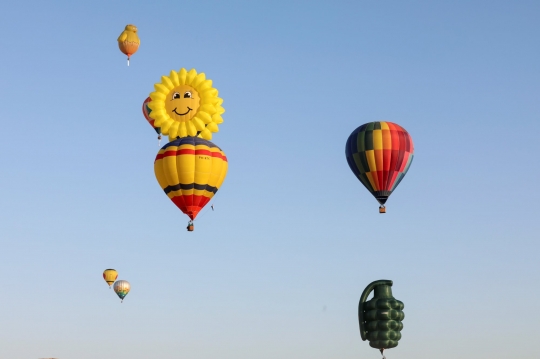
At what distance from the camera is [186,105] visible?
208 ft

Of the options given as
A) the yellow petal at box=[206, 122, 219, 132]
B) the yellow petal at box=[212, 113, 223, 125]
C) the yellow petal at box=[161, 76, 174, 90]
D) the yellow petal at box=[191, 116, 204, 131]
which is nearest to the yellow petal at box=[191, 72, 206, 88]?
the yellow petal at box=[161, 76, 174, 90]

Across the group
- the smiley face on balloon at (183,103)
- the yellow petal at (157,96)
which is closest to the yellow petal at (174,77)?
the smiley face on balloon at (183,103)

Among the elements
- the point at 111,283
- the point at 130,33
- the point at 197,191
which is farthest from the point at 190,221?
the point at 111,283

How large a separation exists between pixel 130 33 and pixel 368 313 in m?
39.1

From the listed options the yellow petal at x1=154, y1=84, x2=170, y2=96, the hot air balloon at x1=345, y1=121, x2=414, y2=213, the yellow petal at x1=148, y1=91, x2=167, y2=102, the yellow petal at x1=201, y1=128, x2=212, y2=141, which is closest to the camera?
the yellow petal at x1=201, y1=128, x2=212, y2=141

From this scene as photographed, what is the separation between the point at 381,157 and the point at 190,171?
11.7m

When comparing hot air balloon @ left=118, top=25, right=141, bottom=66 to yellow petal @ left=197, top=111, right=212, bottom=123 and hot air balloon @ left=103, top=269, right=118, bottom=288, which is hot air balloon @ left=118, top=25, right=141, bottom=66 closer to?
yellow petal @ left=197, top=111, right=212, bottom=123

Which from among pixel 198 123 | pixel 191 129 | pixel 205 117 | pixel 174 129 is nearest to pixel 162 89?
pixel 174 129

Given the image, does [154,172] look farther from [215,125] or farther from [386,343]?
[386,343]

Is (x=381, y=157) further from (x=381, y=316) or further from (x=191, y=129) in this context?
(x=381, y=316)

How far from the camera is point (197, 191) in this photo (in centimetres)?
6450

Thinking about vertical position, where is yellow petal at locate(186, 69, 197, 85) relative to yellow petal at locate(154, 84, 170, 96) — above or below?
above

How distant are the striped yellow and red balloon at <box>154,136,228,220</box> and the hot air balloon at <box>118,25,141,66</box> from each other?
21157mm

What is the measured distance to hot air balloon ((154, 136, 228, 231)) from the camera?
6353 cm
